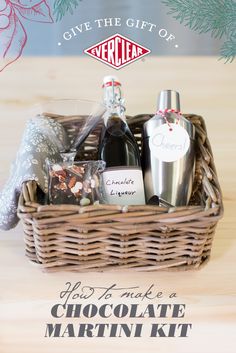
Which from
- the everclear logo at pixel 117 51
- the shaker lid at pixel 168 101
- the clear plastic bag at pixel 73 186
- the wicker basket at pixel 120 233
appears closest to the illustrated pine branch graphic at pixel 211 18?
the everclear logo at pixel 117 51

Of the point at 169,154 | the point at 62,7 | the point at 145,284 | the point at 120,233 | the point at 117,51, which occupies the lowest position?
the point at 145,284

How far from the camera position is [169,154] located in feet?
2.85

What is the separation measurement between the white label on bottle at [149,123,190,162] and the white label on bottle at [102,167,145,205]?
0.24 feet

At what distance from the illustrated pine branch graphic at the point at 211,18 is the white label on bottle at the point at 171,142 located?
520 millimetres

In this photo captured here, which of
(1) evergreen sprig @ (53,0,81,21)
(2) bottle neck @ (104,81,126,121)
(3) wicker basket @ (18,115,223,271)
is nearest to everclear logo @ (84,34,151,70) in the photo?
(1) evergreen sprig @ (53,0,81,21)

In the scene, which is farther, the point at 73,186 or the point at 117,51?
the point at 117,51

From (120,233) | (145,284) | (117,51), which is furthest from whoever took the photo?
(117,51)

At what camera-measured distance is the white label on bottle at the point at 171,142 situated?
2.84ft

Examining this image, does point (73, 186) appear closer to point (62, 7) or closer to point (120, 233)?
point (120, 233)

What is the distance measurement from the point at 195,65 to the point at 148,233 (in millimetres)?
688

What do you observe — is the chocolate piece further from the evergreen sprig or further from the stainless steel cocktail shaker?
the evergreen sprig

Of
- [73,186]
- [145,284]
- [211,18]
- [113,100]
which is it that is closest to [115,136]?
[113,100]

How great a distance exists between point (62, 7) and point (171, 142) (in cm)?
62

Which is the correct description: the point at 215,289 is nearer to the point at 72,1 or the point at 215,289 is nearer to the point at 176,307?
→ the point at 176,307
